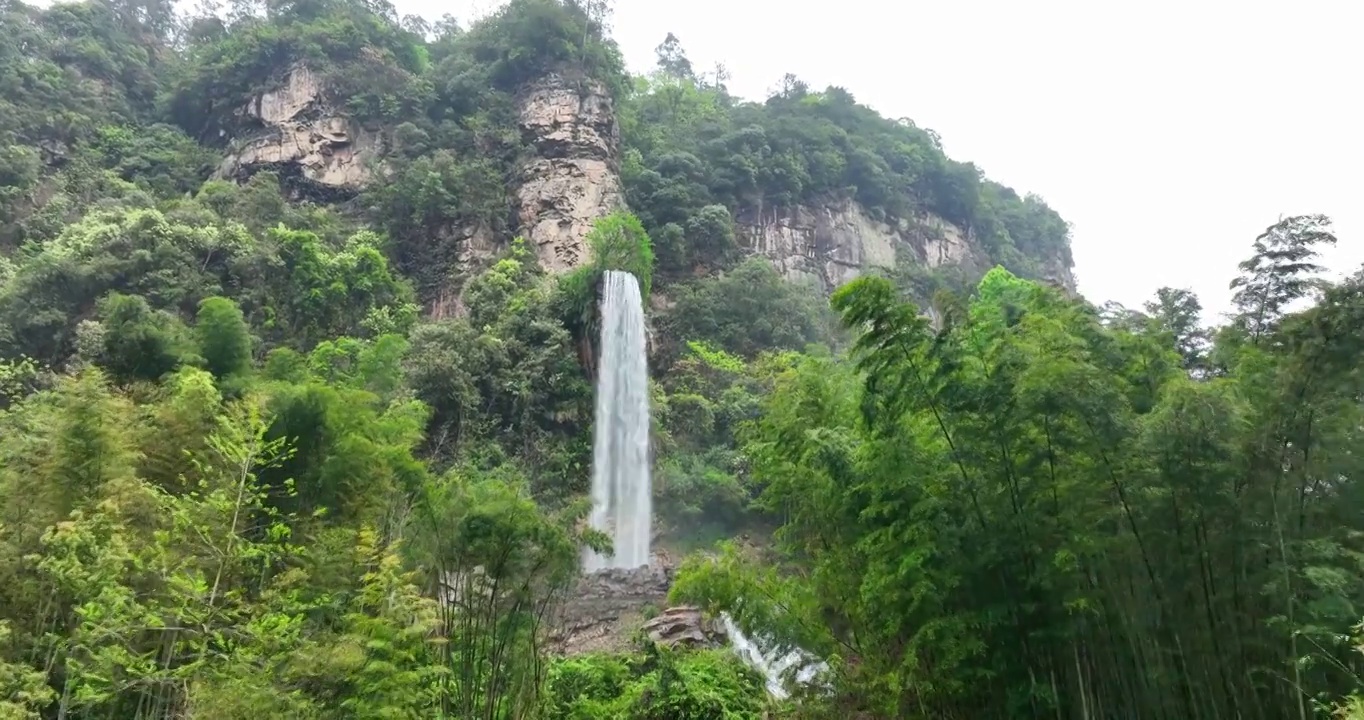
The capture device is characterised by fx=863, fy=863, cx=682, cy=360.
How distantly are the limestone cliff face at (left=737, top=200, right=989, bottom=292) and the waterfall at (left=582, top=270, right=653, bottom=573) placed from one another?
370 inches

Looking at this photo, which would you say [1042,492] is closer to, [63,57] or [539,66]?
[539,66]

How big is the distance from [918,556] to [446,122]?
24.4 meters

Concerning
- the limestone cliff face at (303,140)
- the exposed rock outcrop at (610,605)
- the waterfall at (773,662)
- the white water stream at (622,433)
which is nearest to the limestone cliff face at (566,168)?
the white water stream at (622,433)

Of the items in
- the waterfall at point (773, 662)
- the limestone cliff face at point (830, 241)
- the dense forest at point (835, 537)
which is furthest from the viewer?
the limestone cliff face at point (830, 241)

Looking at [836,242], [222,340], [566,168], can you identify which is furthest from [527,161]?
[222,340]

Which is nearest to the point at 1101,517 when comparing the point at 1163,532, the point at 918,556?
the point at 1163,532

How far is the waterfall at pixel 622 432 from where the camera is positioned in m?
18.5

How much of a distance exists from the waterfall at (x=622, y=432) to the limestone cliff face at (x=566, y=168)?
3.13 meters

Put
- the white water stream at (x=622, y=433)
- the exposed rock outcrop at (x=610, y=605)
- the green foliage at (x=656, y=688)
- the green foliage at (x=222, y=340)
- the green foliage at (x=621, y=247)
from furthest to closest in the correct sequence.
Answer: the green foliage at (x=621, y=247), the white water stream at (x=622, y=433), the exposed rock outcrop at (x=610, y=605), the green foliage at (x=222, y=340), the green foliage at (x=656, y=688)

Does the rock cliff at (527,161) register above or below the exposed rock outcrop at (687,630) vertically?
above

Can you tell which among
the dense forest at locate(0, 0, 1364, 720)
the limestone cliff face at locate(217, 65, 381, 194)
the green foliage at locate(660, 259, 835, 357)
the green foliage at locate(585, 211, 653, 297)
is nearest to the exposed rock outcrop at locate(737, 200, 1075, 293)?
the green foliage at locate(660, 259, 835, 357)

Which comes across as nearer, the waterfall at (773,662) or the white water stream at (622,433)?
the waterfall at (773,662)

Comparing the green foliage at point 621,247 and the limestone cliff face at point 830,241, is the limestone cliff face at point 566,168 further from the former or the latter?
the limestone cliff face at point 830,241

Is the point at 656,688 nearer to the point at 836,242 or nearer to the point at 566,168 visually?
the point at 566,168
